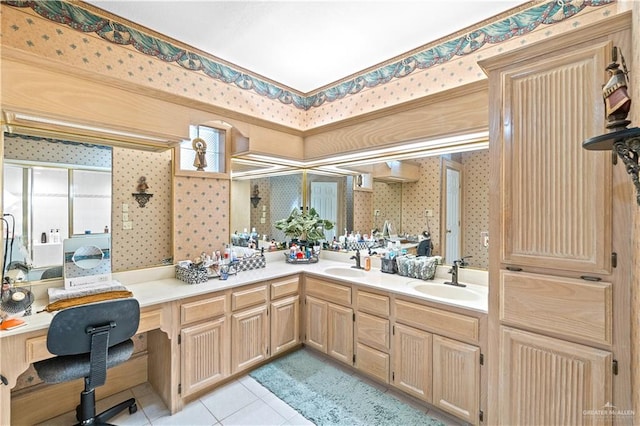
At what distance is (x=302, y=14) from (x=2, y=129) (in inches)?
84.6

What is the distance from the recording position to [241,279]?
2.54 meters

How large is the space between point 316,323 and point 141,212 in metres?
1.90

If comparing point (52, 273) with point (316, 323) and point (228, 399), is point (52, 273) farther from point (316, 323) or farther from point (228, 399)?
point (316, 323)

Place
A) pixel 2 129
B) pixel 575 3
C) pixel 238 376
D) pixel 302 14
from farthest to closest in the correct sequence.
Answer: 1. pixel 238 376
2. pixel 302 14
3. pixel 575 3
4. pixel 2 129

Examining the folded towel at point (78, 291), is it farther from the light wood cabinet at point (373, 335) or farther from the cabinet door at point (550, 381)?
the cabinet door at point (550, 381)

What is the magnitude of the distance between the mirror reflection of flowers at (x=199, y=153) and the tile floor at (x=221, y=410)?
197cm

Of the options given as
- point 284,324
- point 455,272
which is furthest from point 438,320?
→ point 284,324

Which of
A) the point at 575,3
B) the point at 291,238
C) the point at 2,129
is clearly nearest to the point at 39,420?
the point at 2,129

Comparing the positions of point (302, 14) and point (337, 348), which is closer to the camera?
point (302, 14)

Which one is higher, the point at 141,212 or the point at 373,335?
the point at 141,212

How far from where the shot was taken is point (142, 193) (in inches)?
97.0

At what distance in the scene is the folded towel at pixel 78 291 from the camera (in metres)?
1.88

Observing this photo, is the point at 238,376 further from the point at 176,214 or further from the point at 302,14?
the point at 302,14

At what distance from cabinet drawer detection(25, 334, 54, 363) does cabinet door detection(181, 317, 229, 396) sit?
2.40 feet
